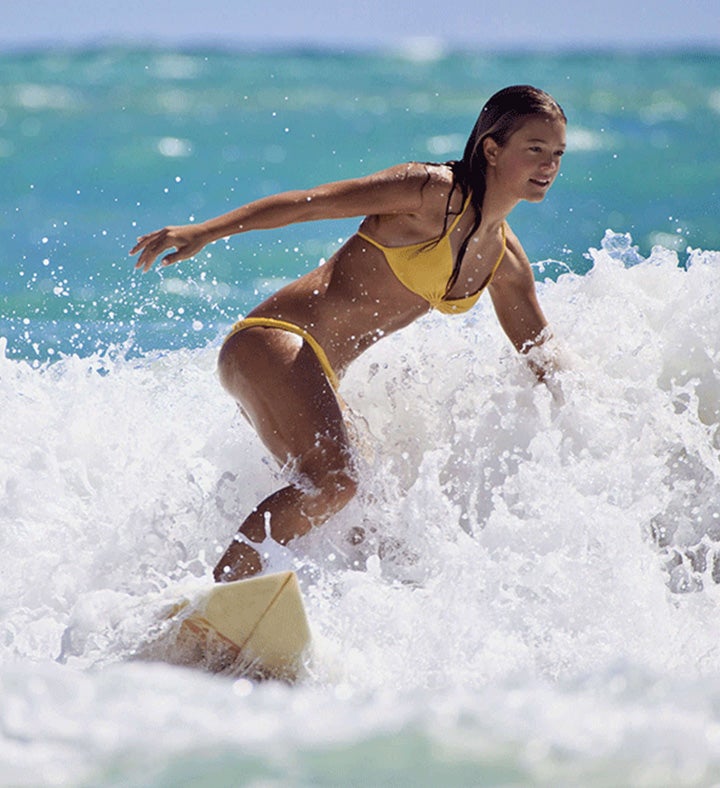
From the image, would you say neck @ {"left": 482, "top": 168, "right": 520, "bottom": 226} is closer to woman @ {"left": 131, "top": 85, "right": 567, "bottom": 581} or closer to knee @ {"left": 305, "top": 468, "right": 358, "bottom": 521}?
woman @ {"left": 131, "top": 85, "right": 567, "bottom": 581}

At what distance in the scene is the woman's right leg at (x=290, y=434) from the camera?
137 inches

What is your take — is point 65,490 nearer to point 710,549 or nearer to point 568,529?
point 568,529

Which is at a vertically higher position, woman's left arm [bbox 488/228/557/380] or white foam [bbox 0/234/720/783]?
woman's left arm [bbox 488/228/557/380]

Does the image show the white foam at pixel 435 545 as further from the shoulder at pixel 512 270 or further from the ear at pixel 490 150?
the ear at pixel 490 150

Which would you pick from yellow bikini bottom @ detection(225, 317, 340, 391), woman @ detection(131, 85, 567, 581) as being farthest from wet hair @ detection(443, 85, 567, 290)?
yellow bikini bottom @ detection(225, 317, 340, 391)

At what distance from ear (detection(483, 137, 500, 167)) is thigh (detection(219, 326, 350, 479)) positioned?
0.77 metres

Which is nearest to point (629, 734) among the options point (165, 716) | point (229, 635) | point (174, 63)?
point (165, 716)

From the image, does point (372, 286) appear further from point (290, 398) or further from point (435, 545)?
point (435, 545)

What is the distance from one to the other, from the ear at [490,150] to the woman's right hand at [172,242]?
89cm

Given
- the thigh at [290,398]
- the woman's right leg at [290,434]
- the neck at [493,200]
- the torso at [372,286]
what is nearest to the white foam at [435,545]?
the woman's right leg at [290,434]

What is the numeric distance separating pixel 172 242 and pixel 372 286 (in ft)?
2.14

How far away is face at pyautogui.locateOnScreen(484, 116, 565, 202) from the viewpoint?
360 centimetres

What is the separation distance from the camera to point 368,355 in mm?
4824

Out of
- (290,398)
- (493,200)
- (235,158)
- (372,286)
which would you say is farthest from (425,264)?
(235,158)
